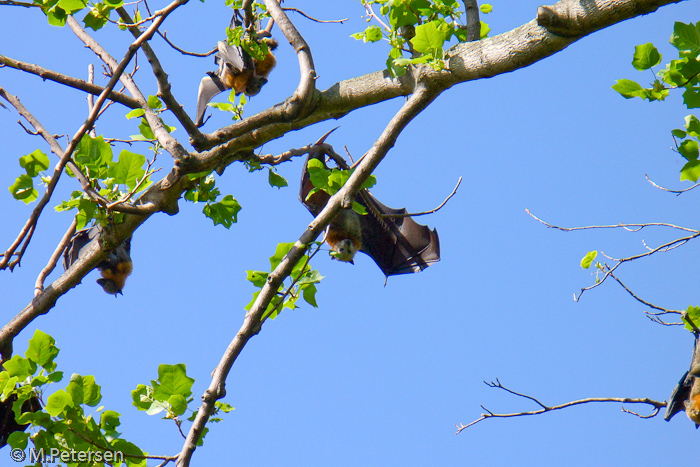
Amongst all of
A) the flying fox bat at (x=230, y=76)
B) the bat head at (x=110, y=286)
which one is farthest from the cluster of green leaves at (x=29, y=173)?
the bat head at (x=110, y=286)

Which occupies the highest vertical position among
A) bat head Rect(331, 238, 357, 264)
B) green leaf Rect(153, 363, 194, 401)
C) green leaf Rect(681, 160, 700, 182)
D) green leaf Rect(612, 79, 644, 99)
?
bat head Rect(331, 238, 357, 264)

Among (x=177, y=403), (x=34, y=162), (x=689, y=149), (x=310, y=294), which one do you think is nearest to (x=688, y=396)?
(x=689, y=149)

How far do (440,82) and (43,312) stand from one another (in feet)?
12.4

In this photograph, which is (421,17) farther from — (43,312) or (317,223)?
(43,312)

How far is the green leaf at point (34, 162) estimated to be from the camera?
14.8 feet

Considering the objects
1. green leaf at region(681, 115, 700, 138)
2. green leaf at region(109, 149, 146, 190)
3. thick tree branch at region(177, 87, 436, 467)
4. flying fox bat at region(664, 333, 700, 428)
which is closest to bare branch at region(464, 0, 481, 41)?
thick tree branch at region(177, 87, 436, 467)

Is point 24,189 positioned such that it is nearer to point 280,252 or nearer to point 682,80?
point 280,252

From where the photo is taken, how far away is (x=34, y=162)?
4.54 meters

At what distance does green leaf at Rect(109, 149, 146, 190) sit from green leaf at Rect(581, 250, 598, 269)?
12.7 ft

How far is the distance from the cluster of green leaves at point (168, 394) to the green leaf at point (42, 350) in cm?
68

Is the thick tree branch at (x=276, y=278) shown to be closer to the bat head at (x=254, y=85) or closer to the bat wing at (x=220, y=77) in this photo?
the bat wing at (x=220, y=77)

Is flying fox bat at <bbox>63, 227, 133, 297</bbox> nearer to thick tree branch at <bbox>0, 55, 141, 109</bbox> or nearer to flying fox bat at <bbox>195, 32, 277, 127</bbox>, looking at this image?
flying fox bat at <bbox>195, 32, 277, 127</bbox>

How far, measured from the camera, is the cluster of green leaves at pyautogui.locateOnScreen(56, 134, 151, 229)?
4.45 m

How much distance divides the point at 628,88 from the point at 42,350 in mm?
4380
